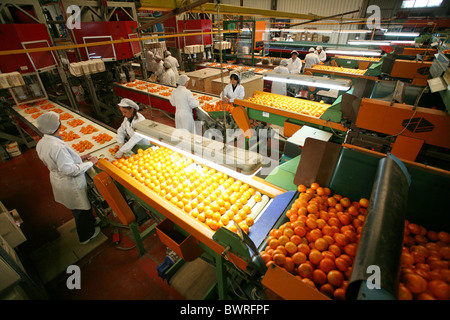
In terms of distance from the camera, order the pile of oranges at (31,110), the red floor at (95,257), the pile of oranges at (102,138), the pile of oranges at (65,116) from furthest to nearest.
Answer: the pile of oranges at (31,110), the pile of oranges at (65,116), the pile of oranges at (102,138), the red floor at (95,257)

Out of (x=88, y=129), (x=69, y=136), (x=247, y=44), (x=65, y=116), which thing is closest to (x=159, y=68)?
(x=65, y=116)

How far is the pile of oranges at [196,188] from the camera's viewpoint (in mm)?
2670

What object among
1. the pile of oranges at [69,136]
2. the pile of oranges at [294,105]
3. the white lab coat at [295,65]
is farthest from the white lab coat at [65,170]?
the white lab coat at [295,65]

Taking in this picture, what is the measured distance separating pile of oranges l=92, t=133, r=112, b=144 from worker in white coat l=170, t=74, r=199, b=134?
6.49 ft

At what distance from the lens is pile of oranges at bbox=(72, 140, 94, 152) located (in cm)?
469

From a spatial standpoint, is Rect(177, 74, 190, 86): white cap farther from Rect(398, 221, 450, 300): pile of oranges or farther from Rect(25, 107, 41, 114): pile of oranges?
Rect(398, 221, 450, 300): pile of oranges

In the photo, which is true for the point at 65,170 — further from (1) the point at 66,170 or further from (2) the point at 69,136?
(2) the point at 69,136

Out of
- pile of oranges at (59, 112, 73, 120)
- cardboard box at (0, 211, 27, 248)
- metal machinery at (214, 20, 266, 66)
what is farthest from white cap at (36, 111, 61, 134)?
metal machinery at (214, 20, 266, 66)

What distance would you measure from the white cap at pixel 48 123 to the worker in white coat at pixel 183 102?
305cm

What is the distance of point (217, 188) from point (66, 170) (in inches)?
104

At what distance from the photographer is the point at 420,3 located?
18.1 metres

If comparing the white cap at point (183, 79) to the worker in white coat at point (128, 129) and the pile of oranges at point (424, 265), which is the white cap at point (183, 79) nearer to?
the worker in white coat at point (128, 129)

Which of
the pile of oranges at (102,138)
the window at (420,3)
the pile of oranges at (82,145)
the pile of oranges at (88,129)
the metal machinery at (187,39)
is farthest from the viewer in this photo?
the window at (420,3)
